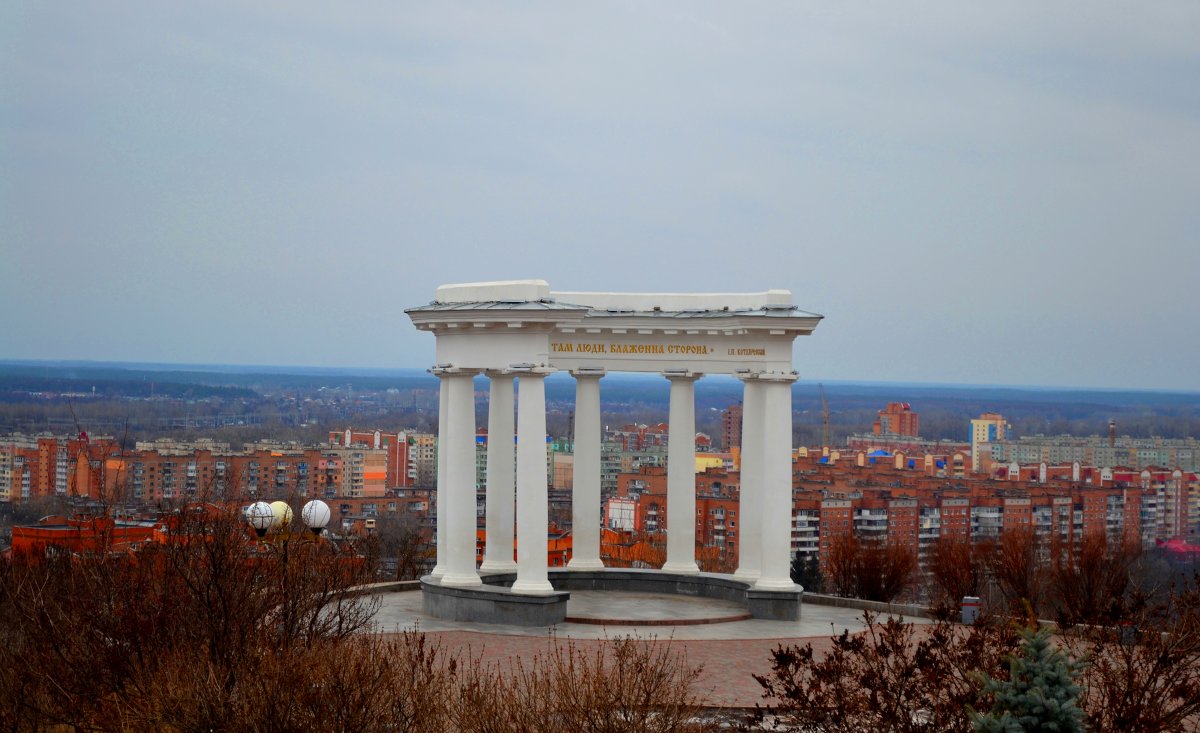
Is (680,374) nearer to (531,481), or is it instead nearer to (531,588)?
(531,481)

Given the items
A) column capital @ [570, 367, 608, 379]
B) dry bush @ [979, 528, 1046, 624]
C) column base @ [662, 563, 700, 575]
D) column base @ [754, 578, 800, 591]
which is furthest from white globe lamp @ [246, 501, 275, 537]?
dry bush @ [979, 528, 1046, 624]

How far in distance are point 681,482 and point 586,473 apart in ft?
7.92

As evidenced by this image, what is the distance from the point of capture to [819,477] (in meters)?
159

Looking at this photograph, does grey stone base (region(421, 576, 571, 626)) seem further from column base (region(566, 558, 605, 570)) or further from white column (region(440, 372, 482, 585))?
column base (region(566, 558, 605, 570))

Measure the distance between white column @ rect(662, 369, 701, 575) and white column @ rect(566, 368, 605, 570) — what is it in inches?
74.0

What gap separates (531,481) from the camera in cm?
3147

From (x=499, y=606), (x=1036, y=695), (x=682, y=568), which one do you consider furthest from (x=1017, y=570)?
(x=1036, y=695)

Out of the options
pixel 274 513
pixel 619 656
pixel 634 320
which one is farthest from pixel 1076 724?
pixel 634 320

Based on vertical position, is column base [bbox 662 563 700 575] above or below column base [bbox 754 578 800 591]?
below

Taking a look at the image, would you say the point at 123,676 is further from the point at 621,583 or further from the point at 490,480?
the point at 621,583

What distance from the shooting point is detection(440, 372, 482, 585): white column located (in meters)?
32.8

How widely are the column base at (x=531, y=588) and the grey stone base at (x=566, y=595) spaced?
5.2 inches

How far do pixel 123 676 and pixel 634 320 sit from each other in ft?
59.8

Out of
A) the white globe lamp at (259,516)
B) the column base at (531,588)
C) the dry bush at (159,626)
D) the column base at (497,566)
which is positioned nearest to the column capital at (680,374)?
the column base at (497,566)
